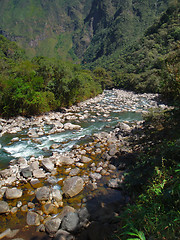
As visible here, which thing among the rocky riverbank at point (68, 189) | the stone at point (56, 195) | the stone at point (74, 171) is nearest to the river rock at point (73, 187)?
the rocky riverbank at point (68, 189)

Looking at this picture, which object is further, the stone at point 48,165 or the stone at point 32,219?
the stone at point 48,165

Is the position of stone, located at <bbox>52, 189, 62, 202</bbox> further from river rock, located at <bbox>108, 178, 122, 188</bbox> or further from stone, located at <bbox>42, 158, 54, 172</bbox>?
river rock, located at <bbox>108, 178, 122, 188</bbox>

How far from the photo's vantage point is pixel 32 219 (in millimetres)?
4609

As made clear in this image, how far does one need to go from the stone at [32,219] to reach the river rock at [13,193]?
1.09 metres

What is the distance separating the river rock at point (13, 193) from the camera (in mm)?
5496

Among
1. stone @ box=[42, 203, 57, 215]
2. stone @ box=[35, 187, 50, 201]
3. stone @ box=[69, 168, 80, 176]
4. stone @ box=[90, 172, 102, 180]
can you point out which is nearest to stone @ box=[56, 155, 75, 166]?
stone @ box=[69, 168, 80, 176]

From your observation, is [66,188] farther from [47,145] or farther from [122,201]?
[47,145]

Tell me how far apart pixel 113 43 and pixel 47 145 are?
5637 inches

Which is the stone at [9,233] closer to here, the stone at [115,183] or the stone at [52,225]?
the stone at [52,225]

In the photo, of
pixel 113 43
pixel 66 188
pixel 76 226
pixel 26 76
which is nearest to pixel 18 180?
pixel 66 188

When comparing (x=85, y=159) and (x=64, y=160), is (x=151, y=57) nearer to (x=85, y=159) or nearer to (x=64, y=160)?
(x=85, y=159)

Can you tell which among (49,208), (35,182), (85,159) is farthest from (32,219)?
(85,159)

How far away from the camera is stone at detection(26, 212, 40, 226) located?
4.52 metres

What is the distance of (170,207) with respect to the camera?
284 cm
